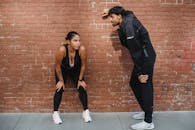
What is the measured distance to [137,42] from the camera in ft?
13.8

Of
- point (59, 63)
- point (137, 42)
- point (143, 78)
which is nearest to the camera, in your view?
point (137, 42)

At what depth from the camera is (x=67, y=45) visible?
4633mm

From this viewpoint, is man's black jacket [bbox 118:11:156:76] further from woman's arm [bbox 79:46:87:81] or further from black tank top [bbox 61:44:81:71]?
black tank top [bbox 61:44:81:71]

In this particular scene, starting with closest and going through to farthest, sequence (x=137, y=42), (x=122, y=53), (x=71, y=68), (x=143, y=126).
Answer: (x=137, y=42)
(x=143, y=126)
(x=71, y=68)
(x=122, y=53)

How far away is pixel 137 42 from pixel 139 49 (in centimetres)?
11

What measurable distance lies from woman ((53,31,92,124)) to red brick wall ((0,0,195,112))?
0.24 m

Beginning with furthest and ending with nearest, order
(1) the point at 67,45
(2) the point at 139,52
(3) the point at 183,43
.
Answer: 1. (3) the point at 183,43
2. (1) the point at 67,45
3. (2) the point at 139,52

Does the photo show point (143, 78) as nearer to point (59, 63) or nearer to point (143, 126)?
point (143, 126)

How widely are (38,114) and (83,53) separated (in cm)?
125

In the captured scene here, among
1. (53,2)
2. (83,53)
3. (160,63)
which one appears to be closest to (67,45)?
(83,53)

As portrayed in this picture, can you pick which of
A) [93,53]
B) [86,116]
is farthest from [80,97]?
[93,53]

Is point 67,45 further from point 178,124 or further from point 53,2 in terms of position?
point 178,124

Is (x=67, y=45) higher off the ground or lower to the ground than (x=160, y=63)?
higher

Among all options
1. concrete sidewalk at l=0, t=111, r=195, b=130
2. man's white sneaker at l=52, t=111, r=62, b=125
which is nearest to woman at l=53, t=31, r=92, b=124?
man's white sneaker at l=52, t=111, r=62, b=125
